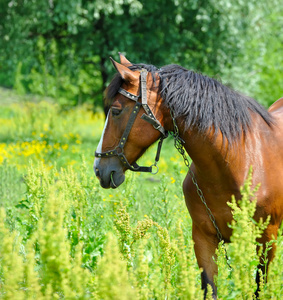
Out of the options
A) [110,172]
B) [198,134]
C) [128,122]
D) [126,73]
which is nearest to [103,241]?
[110,172]

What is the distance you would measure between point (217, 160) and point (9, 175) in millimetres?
3362

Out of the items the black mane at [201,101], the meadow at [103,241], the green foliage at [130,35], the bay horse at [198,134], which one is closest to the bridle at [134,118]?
the bay horse at [198,134]

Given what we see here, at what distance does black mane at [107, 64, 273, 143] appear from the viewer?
3053 millimetres

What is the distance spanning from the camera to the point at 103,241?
13.4 feet

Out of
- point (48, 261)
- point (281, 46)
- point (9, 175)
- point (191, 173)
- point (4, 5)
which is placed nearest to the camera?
point (48, 261)

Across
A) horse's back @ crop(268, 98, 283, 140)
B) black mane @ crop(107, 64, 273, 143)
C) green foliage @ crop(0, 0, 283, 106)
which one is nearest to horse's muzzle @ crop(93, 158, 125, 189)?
black mane @ crop(107, 64, 273, 143)

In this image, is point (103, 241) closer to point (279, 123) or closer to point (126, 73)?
point (126, 73)

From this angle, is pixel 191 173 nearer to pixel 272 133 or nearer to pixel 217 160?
pixel 217 160

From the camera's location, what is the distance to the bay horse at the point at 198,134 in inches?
121

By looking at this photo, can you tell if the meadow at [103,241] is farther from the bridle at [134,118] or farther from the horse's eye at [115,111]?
the horse's eye at [115,111]

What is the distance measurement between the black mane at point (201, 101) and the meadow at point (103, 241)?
514mm

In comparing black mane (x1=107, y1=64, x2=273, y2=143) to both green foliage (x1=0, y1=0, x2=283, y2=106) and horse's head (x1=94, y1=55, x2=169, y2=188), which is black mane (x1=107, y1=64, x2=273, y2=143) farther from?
green foliage (x1=0, y1=0, x2=283, y2=106)

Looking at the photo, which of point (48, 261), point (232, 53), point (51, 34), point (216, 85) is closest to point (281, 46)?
point (232, 53)

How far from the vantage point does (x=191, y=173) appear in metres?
3.36
